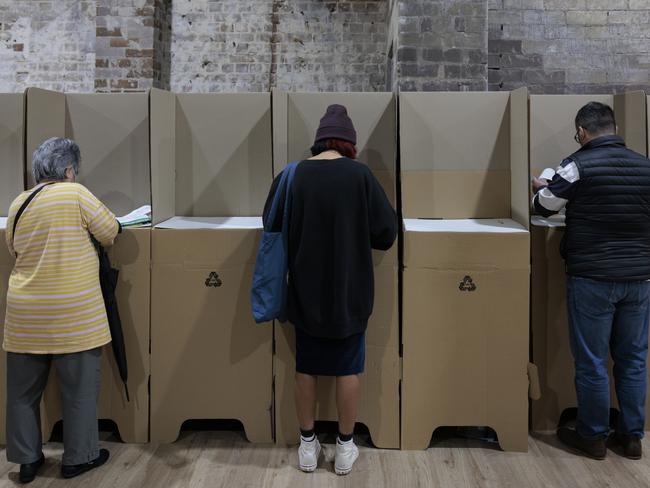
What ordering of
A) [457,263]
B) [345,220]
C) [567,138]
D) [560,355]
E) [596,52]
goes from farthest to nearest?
[596,52], [567,138], [560,355], [457,263], [345,220]

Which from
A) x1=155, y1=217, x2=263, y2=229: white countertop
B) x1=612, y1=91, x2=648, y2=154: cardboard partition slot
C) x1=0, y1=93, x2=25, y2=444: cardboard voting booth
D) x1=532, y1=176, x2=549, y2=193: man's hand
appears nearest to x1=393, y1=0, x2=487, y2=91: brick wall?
x1=612, y1=91, x2=648, y2=154: cardboard partition slot

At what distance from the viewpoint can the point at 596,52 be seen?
13.9 feet

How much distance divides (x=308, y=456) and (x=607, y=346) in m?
1.30

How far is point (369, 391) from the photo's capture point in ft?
7.53

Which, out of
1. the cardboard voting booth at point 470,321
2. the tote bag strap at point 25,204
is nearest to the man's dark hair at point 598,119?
the cardboard voting booth at point 470,321

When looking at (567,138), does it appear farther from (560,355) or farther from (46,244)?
(46,244)

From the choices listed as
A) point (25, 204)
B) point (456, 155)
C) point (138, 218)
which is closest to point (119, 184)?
point (138, 218)

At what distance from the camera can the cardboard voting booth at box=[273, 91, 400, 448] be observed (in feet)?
7.46

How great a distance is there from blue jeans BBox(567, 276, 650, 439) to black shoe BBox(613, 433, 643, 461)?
0.09 ft

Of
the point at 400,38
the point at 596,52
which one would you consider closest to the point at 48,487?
the point at 400,38

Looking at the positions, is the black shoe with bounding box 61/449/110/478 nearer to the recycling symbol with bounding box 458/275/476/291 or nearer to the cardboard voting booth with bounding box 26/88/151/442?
the cardboard voting booth with bounding box 26/88/151/442

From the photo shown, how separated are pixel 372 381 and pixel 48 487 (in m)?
1.32

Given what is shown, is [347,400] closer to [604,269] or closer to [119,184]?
[604,269]

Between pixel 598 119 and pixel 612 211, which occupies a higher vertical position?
pixel 598 119
